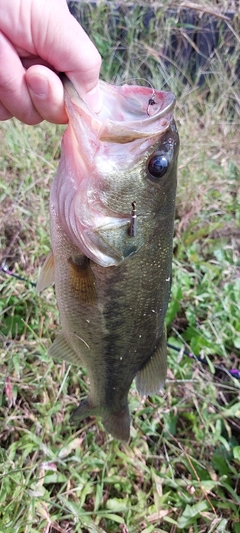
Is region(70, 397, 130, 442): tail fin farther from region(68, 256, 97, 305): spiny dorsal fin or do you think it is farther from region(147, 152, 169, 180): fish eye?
region(147, 152, 169, 180): fish eye

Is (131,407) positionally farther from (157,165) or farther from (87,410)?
(157,165)

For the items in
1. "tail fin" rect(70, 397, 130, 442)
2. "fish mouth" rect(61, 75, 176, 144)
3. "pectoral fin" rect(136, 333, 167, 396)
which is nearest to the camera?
"fish mouth" rect(61, 75, 176, 144)

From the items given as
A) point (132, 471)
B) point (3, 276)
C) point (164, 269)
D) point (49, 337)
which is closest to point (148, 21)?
point (3, 276)

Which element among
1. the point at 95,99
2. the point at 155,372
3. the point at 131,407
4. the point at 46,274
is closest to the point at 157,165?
the point at 95,99

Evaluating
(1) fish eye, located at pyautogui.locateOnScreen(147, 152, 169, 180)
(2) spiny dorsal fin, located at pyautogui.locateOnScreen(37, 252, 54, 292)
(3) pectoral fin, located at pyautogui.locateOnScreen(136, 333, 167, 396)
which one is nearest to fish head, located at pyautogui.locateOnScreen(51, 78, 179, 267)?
(1) fish eye, located at pyautogui.locateOnScreen(147, 152, 169, 180)

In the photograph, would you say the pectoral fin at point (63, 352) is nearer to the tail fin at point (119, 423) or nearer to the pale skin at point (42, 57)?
the tail fin at point (119, 423)

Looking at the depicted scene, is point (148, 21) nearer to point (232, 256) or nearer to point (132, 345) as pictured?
point (232, 256)
